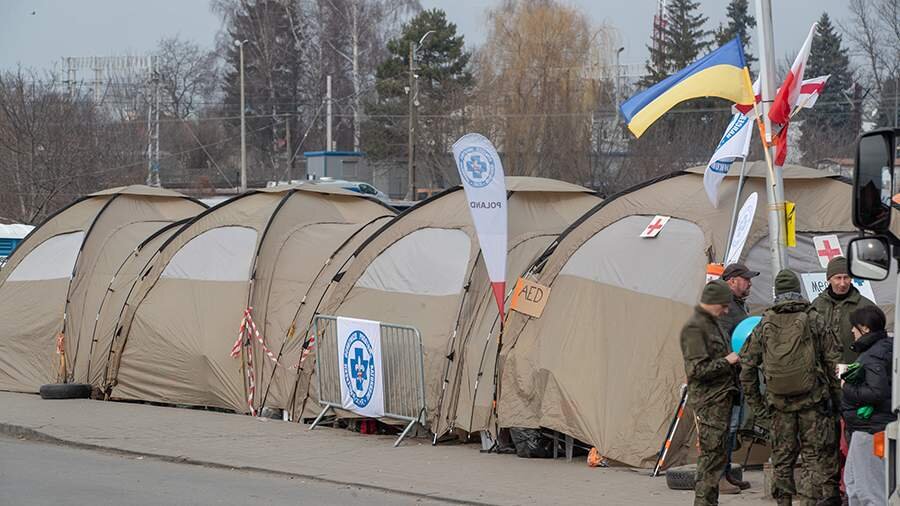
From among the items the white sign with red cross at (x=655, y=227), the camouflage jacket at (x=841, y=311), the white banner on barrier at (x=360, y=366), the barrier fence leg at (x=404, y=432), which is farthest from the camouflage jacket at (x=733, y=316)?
the white banner on barrier at (x=360, y=366)

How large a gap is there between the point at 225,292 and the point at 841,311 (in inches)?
351

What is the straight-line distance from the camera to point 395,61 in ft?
185

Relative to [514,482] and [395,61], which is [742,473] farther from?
[395,61]

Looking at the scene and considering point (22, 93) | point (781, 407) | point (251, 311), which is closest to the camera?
point (781, 407)

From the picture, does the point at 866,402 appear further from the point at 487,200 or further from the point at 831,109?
the point at 831,109

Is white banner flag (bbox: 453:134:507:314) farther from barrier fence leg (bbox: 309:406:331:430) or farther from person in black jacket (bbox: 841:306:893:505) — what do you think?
person in black jacket (bbox: 841:306:893:505)

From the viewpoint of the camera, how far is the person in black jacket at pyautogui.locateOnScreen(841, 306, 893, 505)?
8172 mm

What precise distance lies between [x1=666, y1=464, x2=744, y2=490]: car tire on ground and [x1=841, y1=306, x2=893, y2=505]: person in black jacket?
1720mm

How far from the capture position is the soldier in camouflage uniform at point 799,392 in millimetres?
8477

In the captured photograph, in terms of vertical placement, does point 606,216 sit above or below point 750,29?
below

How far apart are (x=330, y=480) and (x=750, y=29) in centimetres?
4932

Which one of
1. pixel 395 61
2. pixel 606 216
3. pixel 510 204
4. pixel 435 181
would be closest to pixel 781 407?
pixel 606 216

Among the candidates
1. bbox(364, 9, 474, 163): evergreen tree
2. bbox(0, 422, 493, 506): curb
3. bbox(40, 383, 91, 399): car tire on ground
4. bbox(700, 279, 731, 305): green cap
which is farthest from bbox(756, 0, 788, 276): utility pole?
bbox(364, 9, 474, 163): evergreen tree

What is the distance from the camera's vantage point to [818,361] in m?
8.55
